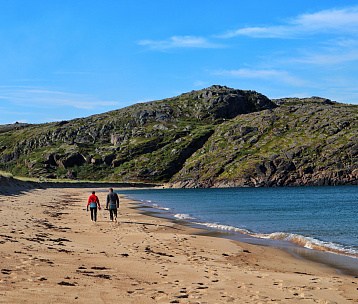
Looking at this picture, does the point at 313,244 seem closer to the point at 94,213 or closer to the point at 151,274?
the point at 151,274

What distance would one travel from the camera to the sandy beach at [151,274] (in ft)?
35.6

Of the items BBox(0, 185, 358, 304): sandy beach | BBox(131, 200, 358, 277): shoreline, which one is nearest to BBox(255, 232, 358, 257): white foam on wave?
BBox(131, 200, 358, 277): shoreline

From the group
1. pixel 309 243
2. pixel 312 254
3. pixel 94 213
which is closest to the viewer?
pixel 312 254

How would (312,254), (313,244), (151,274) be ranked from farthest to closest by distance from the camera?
(313,244)
(312,254)
(151,274)

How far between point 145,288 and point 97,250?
23.8 feet

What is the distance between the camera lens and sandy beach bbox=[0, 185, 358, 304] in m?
10.8

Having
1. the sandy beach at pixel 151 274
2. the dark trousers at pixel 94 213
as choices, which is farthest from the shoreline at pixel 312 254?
the dark trousers at pixel 94 213

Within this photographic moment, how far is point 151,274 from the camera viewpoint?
45.7 feet

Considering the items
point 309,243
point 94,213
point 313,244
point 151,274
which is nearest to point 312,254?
point 313,244

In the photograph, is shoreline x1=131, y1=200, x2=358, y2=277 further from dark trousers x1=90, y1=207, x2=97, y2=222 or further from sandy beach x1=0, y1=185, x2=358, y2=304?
dark trousers x1=90, y1=207, x2=97, y2=222

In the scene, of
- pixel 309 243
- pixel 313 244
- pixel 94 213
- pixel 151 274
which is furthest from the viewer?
pixel 94 213

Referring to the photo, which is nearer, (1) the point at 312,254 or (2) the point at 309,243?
(1) the point at 312,254

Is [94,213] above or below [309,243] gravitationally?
above

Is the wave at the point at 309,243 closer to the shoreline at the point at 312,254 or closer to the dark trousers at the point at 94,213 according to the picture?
the shoreline at the point at 312,254
